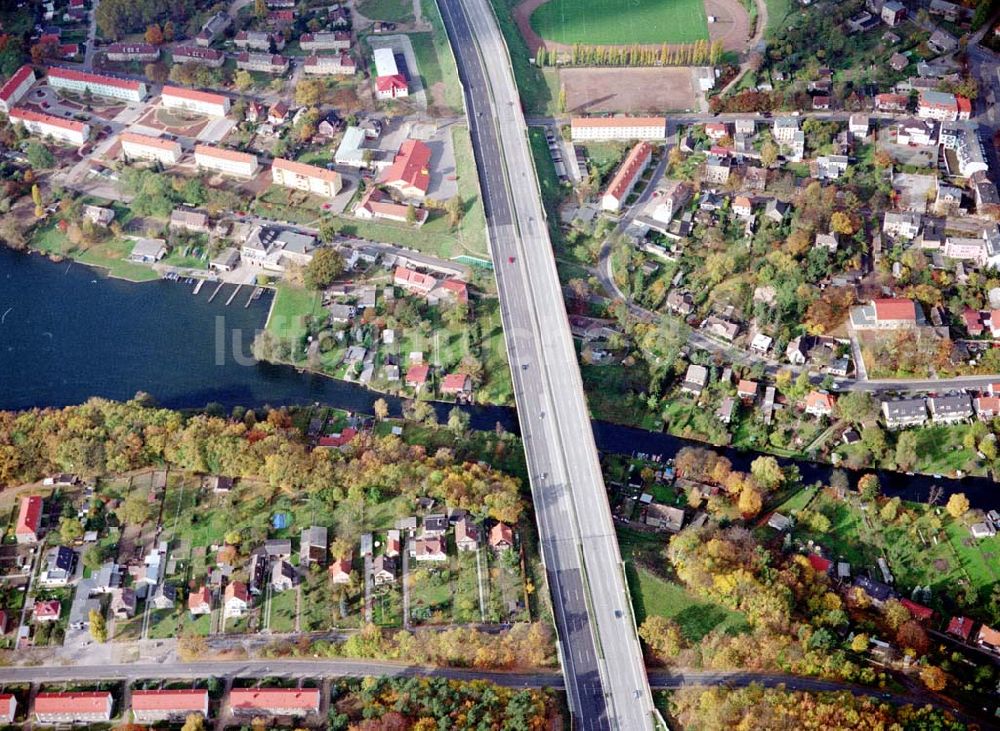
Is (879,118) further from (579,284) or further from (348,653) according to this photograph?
(348,653)

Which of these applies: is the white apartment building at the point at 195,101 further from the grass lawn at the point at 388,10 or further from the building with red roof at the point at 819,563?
the building with red roof at the point at 819,563

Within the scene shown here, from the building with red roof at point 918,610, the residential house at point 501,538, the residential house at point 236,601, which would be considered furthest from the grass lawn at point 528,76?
the building with red roof at point 918,610

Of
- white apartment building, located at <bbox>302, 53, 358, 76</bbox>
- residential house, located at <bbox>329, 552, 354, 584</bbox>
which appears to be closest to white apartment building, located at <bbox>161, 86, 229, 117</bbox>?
white apartment building, located at <bbox>302, 53, 358, 76</bbox>

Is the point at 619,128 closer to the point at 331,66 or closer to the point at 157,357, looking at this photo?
the point at 331,66

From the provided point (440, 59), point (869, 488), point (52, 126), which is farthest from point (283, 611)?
point (440, 59)

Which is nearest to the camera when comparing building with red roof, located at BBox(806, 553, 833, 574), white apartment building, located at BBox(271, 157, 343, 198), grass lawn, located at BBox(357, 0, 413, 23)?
building with red roof, located at BBox(806, 553, 833, 574)

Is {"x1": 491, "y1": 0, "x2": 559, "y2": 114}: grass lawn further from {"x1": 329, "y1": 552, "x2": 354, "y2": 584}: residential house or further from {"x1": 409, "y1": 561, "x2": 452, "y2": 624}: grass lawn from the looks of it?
{"x1": 329, "y1": 552, "x2": 354, "y2": 584}: residential house
